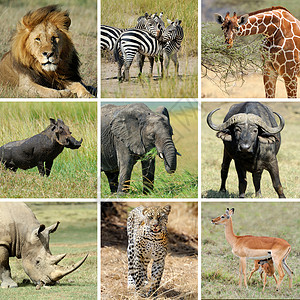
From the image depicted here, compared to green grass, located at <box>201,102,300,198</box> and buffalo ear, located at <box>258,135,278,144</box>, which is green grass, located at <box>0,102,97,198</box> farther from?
buffalo ear, located at <box>258,135,278,144</box>

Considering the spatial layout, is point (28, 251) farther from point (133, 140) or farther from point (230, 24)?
point (230, 24)

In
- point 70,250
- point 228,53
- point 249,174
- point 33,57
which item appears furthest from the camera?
point 249,174

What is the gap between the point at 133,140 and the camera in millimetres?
8906

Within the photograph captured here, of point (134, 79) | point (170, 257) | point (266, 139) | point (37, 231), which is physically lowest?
point (170, 257)

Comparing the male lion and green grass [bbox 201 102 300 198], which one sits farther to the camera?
green grass [bbox 201 102 300 198]

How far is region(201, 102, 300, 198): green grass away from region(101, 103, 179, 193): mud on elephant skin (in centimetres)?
115

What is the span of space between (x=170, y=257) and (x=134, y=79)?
2582 millimetres

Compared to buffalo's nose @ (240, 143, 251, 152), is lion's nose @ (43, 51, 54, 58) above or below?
above

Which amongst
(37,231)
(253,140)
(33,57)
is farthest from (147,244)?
(33,57)

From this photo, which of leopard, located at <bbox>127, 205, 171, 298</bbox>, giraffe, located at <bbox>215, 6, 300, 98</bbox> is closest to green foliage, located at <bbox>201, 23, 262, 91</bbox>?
giraffe, located at <bbox>215, 6, 300, 98</bbox>

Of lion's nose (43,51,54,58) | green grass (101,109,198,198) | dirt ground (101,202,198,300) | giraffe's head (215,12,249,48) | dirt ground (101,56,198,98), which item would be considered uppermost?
giraffe's head (215,12,249,48)

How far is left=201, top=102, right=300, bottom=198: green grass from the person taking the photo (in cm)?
988

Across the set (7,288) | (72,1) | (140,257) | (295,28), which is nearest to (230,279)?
(140,257)

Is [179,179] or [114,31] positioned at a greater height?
[114,31]
